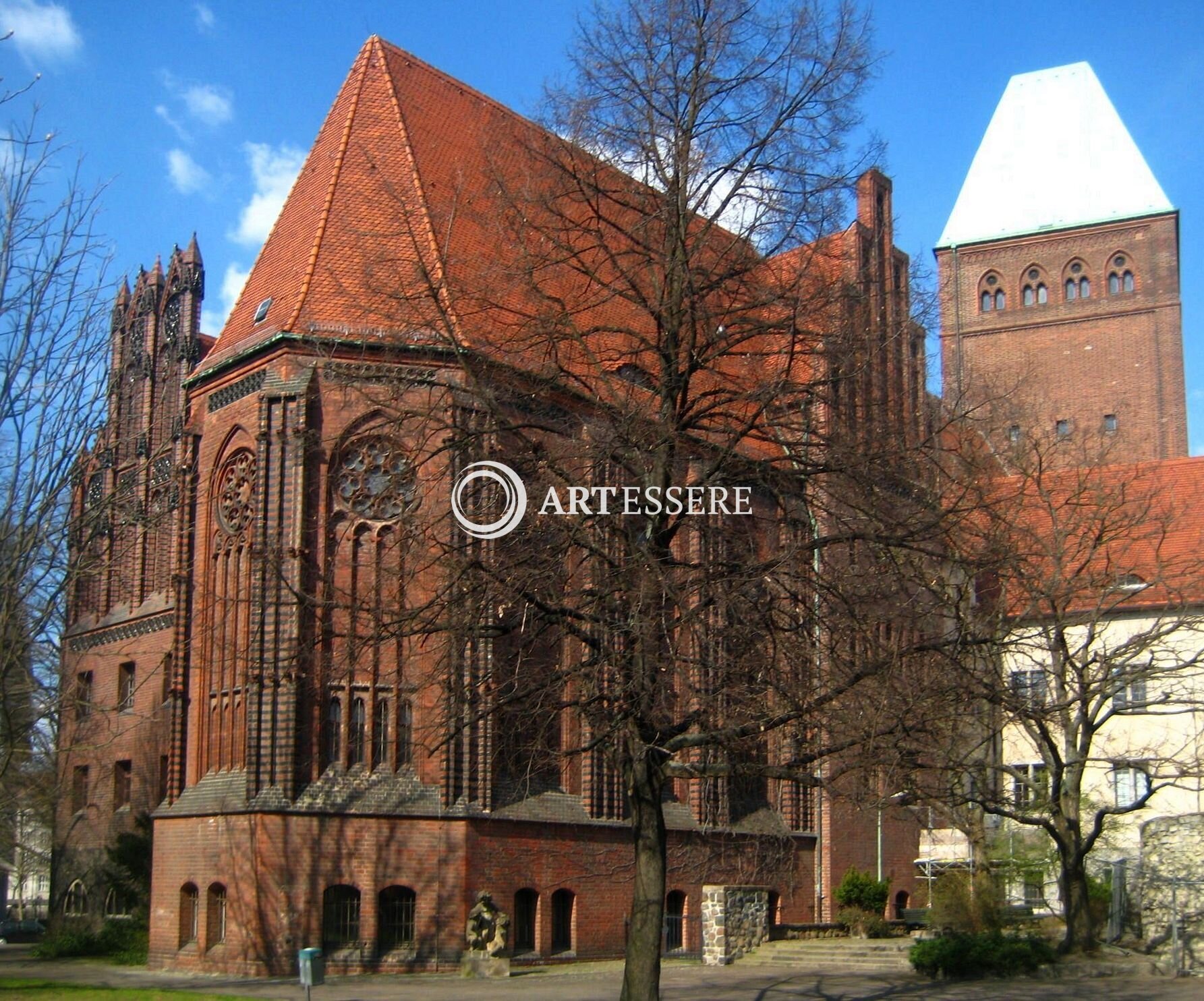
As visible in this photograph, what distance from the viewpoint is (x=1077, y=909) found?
2227cm

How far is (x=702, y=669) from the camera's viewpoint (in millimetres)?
12906

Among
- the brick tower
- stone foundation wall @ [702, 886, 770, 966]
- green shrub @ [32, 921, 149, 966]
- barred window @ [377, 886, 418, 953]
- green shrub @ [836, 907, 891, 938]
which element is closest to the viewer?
barred window @ [377, 886, 418, 953]

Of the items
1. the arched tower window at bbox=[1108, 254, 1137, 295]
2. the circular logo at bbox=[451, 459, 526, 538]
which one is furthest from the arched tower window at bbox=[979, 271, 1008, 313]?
the circular logo at bbox=[451, 459, 526, 538]

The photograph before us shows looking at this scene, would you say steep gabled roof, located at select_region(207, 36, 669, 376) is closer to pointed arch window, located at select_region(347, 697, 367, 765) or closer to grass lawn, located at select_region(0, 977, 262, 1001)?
pointed arch window, located at select_region(347, 697, 367, 765)

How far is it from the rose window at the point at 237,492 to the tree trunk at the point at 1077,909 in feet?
47.6

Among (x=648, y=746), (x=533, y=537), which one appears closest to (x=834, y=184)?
(x=533, y=537)

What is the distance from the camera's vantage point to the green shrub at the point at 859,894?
29.8 meters

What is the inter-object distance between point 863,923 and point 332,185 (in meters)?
17.8

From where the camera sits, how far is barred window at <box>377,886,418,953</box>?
22.2m

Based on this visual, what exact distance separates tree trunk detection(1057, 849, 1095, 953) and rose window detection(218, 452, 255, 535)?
14.5m

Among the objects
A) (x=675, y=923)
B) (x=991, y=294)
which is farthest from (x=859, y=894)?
(x=991, y=294)

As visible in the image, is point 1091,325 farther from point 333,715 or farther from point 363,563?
point 333,715

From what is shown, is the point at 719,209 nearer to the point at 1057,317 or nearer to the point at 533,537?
the point at 533,537

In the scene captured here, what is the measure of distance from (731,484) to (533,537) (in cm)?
218
